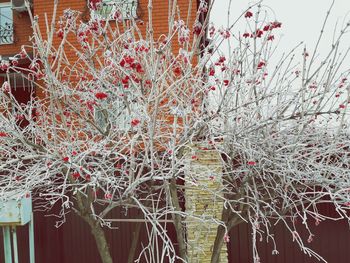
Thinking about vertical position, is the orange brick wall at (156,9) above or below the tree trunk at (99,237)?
above

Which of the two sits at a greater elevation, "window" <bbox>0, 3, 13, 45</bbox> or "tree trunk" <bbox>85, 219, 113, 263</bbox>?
"window" <bbox>0, 3, 13, 45</bbox>

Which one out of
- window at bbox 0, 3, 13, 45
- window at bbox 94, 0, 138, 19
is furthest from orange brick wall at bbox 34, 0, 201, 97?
window at bbox 94, 0, 138, 19

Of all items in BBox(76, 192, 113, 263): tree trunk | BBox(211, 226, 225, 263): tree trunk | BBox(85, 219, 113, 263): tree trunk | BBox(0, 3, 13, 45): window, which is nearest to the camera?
BBox(76, 192, 113, 263): tree trunk

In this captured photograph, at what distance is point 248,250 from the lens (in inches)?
296

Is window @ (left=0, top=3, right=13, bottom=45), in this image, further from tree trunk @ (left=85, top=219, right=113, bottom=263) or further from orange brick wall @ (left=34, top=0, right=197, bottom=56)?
tree trunk @ (left=85, top=219, right=113, bottom=263)

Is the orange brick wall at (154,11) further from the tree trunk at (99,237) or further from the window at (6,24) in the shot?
the tree trunk at (99,237)

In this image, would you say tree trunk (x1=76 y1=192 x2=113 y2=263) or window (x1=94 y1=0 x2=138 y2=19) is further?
tree trunk (x1=76 y1=192 x2=113 y2=263)

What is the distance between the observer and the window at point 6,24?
13.0 m

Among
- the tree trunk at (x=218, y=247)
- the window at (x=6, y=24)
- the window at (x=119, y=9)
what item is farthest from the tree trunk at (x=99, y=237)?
the window at (x=6, y=24)

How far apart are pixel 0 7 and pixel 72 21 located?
1022 centimetres

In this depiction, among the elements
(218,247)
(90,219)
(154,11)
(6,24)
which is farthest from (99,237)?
(6,24)

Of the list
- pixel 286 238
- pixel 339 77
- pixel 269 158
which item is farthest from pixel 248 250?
pixel 339 77

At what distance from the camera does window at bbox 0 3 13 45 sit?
13.0 meters

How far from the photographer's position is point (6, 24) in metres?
13.1
